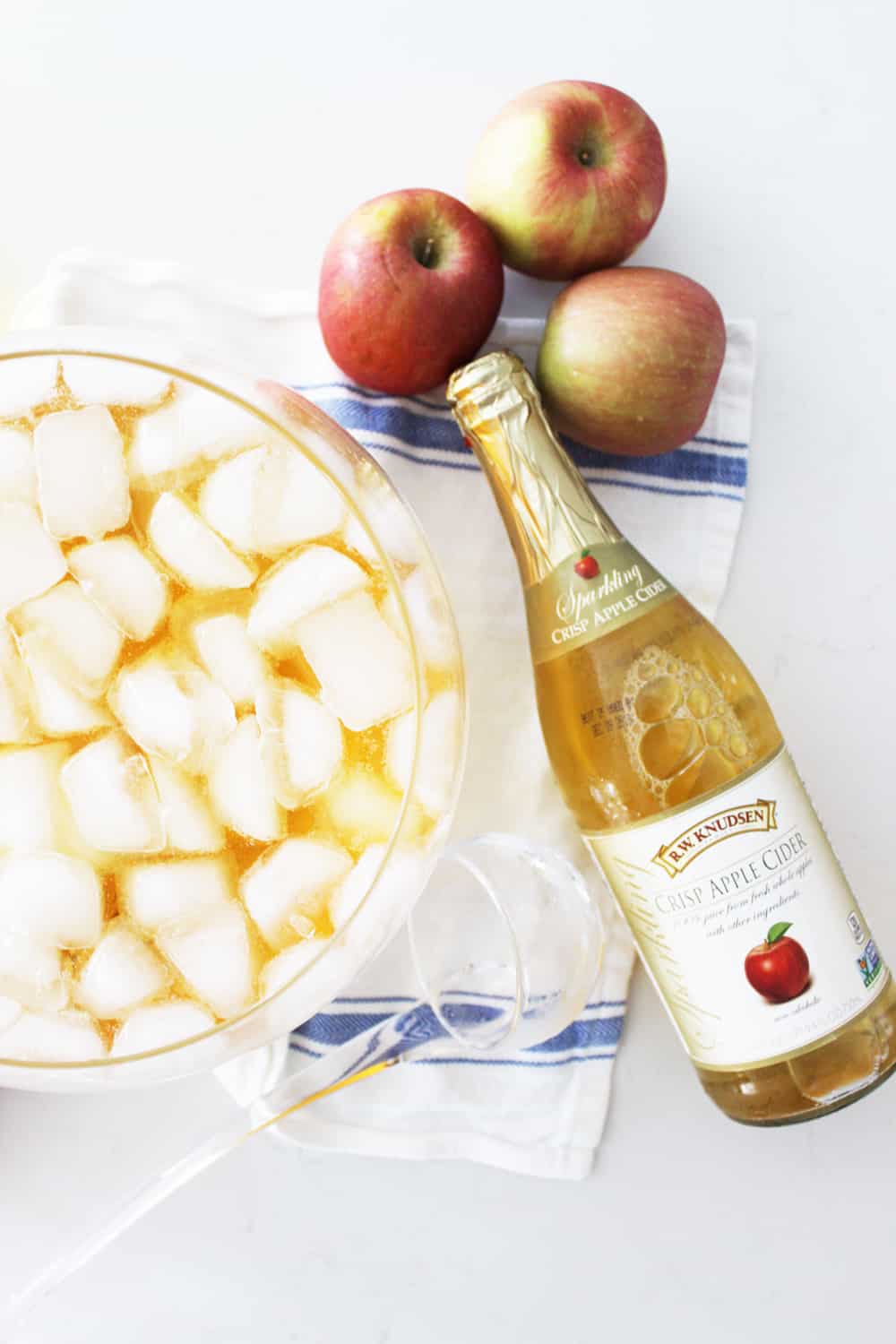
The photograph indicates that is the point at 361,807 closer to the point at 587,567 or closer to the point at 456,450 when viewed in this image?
the point at 587,567

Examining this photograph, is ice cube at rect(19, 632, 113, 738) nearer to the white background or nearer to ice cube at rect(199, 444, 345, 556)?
ice cube at rect(199, 444, 345, 556)

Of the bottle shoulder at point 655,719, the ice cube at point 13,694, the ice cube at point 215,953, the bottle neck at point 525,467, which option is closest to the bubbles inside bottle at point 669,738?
the bottle shoulder at point 655,719

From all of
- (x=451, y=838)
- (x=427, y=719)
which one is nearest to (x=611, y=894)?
(x=451, y=838)

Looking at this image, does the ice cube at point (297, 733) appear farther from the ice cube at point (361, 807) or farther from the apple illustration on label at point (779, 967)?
the apple illustration on label at point (779, 967)

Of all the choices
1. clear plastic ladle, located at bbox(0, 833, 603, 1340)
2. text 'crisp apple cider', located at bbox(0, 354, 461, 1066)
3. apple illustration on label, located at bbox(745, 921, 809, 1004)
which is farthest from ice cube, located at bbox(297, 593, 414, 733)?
apple illustration on label, located at bbox(745, 921, 809, 1004)

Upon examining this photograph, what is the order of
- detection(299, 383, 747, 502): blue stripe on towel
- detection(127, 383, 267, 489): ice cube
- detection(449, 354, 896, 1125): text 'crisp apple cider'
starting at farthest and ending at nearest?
detection(299, 383, 747, 502): blue stripe on towel, detection(449, 354, 896, 1125): text 'crisp apple cider', detection(127, 383, 267, 489): ice cube
